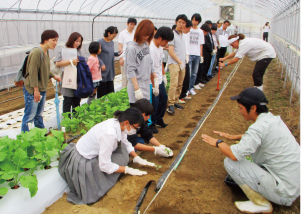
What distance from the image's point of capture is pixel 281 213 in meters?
2.21

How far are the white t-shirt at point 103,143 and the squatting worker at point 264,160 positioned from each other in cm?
98

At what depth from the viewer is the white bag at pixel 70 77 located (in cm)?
373

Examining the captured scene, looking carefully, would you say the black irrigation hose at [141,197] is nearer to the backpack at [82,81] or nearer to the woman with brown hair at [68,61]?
the backpack at [82,81]

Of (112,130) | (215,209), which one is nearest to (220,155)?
(215,209)

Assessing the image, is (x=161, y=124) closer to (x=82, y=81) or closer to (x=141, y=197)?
(x=82, y=81)

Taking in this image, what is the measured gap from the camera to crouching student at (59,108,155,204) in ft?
7.75

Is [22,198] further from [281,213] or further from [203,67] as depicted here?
[203,67]

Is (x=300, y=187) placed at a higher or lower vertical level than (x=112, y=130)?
lower

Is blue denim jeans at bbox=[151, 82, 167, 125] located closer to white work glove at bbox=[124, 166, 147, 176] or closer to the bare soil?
white work glove at bbox=[124, 166, 147, 176]

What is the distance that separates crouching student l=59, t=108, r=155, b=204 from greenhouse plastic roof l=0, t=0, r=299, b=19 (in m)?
5.93

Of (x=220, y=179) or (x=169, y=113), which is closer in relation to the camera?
(x=220, y=179)

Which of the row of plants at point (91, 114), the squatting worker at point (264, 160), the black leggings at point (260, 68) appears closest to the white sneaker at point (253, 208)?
the squatting worker at point (264, 160)

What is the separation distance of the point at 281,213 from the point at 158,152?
4.57ft

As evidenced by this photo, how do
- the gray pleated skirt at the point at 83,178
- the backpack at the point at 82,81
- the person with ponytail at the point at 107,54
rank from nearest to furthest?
the gray pleated skirt at the point at 83,178
the backpack at the point at 82,81
the person with ponytail at the point at 107,54
